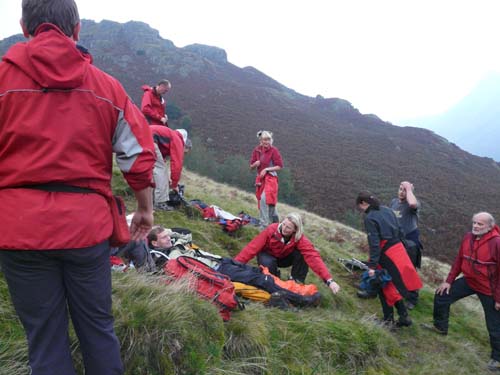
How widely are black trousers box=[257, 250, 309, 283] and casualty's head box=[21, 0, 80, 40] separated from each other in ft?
12.8

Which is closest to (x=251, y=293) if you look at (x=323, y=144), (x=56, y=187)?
(x=56, y=187)

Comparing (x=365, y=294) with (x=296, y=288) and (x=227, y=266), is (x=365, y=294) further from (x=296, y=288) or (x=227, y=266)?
(x=227, y=266)

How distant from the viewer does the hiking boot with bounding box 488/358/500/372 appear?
469 cm

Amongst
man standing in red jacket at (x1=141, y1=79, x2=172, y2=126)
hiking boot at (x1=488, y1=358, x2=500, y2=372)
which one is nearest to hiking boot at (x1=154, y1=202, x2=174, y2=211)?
man standing in red jacket at (x1=141, y1=79, x2=172, y2=126)

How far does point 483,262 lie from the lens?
4.69 m

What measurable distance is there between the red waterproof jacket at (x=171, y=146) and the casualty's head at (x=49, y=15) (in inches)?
142

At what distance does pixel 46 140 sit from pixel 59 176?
148mm

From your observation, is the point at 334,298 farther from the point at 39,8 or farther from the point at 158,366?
the point at 39,8

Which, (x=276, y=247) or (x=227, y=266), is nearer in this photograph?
(x=227, y=266)

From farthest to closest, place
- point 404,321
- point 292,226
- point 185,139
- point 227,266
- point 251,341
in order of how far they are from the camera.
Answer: point 185,139, point 404,321, point 292,226, point 227,266, point 251,341

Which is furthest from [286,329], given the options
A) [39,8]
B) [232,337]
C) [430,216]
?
[430,216]

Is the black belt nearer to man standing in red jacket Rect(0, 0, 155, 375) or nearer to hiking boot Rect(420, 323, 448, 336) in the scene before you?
man standing in red jacket Rect(0, 0, 155, 375)

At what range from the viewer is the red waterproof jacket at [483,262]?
15.0ft

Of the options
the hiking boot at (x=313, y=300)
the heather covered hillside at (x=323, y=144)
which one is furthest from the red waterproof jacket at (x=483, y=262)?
the heather covered hillside at (x=323, y=144)
